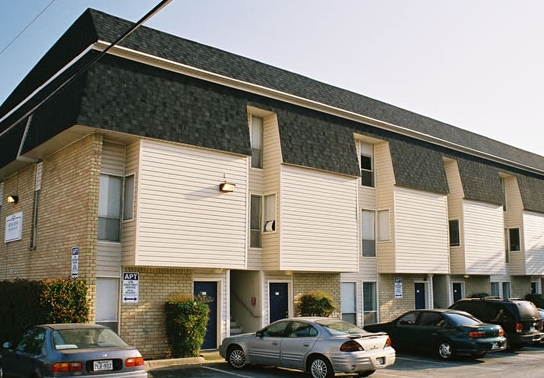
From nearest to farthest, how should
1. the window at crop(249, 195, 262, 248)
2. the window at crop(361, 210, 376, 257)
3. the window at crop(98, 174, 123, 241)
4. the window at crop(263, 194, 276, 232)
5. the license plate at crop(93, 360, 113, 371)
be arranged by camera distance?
the license plate at crop(93, 360, 113, 371), the window at crop(98, 174, 123, 241), the window at crop(263, 194, 276, 232), the window at crop(249, 195, 262, 248), the window at crop(361, 210, 376, 257)

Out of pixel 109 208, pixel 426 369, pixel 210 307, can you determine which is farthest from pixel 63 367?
pixel 426 369

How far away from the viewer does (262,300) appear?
20406 millimetres

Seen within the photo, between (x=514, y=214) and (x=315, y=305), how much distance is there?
1700cm

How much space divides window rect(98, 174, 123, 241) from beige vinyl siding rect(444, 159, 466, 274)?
17.1 m

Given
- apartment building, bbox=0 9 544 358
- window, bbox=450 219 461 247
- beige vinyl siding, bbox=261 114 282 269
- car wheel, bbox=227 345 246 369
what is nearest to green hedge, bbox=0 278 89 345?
apartment building, bbox=0 9 544 358

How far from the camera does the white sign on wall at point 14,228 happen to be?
21.0m

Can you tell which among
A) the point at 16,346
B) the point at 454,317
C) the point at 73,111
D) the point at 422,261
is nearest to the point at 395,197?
the point at 422,261

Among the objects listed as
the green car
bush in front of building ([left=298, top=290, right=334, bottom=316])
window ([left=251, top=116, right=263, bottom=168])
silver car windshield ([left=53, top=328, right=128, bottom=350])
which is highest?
window ([left=251, top=116, right=263, bottom=168])

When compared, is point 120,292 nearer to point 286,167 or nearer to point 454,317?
point 286,167

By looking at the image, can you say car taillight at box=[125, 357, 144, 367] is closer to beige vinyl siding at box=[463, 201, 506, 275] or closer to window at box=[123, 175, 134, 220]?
window at box=[123, 175, 134, 220]

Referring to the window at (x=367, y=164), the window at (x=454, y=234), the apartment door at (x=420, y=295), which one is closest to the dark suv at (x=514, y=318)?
the apartment door at (x=420, y=295)

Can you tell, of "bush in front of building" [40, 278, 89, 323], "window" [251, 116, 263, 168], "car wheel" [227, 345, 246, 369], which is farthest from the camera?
"window" [251, 116, 263, 168]

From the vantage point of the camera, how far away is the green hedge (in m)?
15.2

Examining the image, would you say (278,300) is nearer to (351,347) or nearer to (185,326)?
(185,326)
